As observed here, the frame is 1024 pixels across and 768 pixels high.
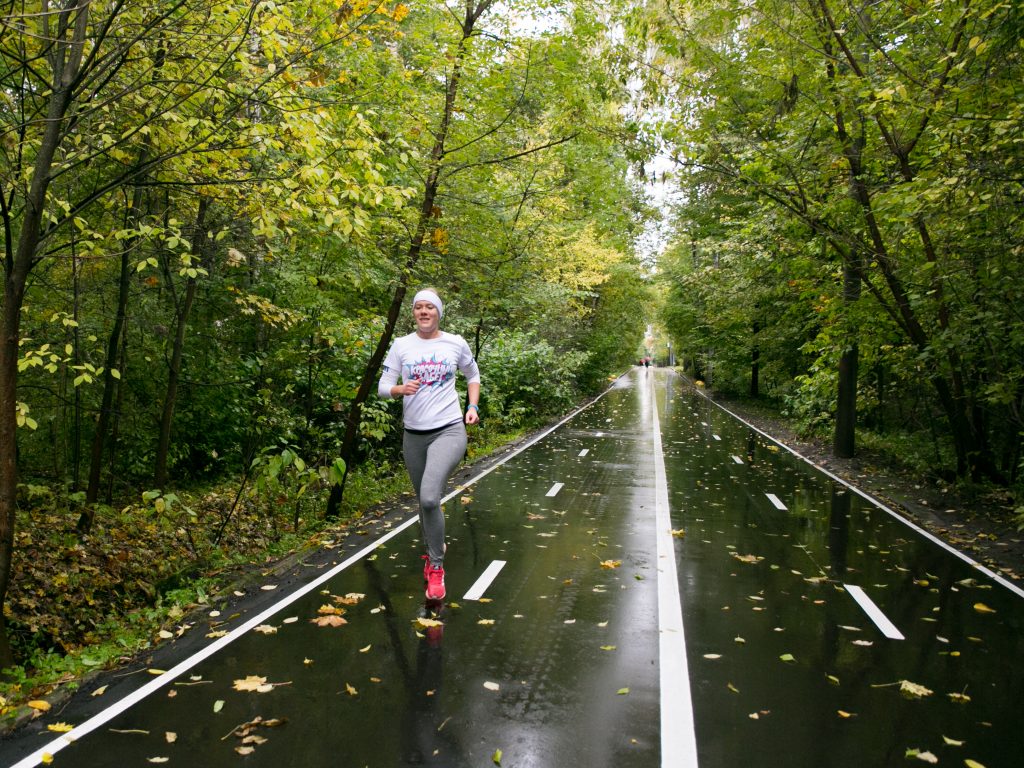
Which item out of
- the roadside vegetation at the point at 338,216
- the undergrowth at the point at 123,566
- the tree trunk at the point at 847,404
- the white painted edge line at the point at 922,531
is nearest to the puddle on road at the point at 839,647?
the white painted edge line at the point at 922,531

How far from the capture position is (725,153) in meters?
12.8

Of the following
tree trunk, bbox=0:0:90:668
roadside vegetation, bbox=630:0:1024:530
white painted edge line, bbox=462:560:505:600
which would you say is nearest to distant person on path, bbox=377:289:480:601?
white painted edge line, bbox=462:560:505:600

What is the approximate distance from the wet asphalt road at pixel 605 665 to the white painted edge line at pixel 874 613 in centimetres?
4

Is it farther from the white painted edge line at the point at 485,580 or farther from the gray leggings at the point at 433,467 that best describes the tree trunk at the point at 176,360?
the white painted edge line at the point at 485,580

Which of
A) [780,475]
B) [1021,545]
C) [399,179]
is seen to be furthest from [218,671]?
[780,475]

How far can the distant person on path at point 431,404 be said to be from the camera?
218 inches

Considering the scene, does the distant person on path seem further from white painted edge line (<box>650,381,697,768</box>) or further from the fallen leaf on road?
the fallen leaf on road

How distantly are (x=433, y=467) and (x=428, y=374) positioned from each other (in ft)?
2.41

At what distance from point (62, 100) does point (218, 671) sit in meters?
3.71

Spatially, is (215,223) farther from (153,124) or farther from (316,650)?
(316,650)

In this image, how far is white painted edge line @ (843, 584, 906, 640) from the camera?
17.7 feet

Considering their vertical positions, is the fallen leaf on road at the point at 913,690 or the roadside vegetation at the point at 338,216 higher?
the roadside vegetation at the point at 338,216

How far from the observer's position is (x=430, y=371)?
5562 millimetres

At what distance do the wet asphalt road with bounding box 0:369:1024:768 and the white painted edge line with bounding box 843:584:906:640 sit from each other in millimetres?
38
